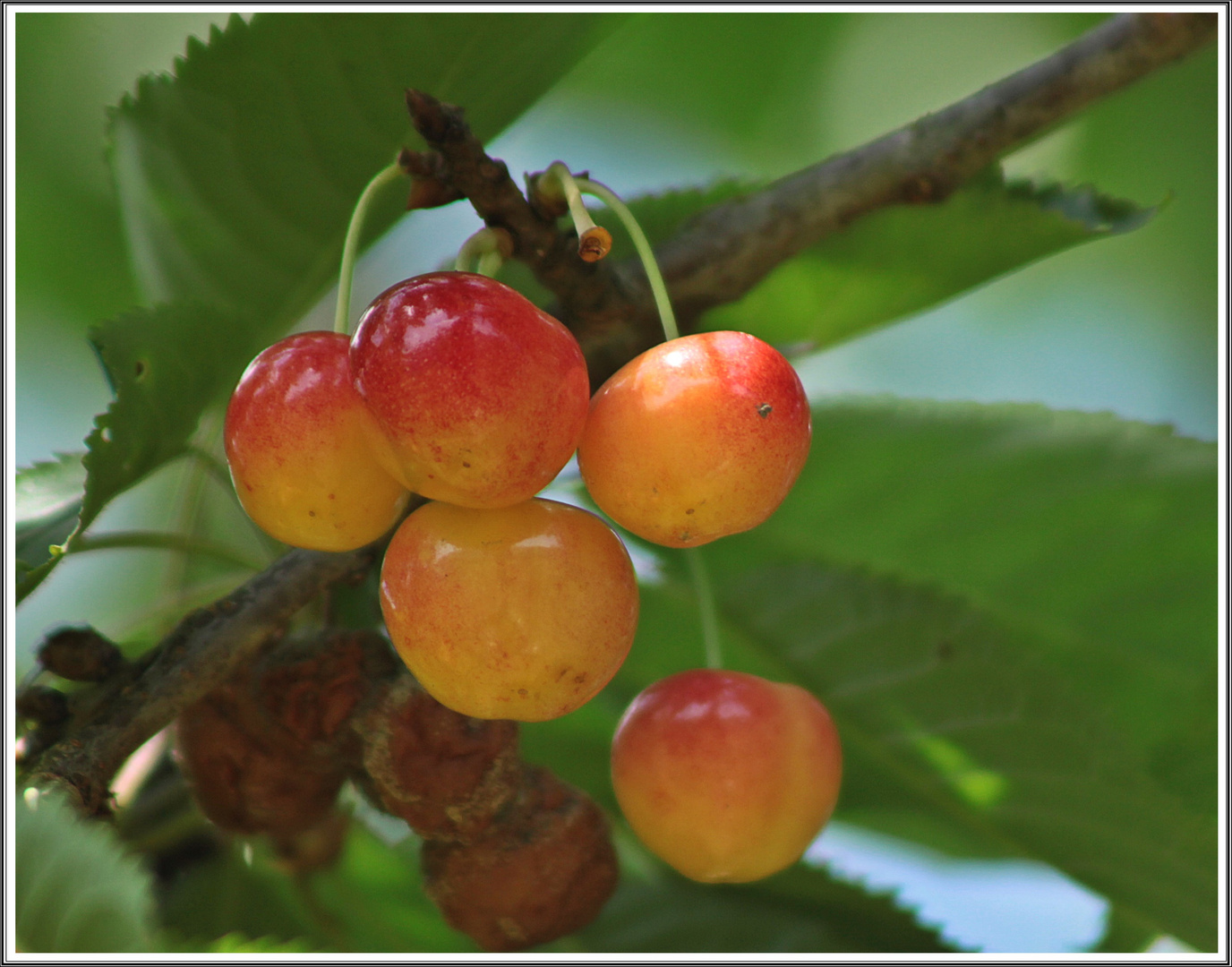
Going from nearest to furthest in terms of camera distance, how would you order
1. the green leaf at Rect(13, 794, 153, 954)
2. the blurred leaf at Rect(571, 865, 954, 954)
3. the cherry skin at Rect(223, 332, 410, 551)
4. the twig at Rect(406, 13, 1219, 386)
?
the green leaf at Rect(13, 794, 153, 954)
the cherry skin at Rect(223, 332, 410, 551)
the twig at Rect(406, 13, 1219, 386)
the blurred leaf at Rect(571, 865, 954, 954)

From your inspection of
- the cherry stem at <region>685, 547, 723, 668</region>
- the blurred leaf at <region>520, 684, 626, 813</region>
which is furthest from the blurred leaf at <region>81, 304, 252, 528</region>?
the blurred leaf at <region>520, 684, 626, 813</region>

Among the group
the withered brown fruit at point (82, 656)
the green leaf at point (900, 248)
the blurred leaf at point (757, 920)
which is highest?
the withered brown fruit at point (82, 656)

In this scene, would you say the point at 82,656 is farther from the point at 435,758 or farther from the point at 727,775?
the point at 727,775

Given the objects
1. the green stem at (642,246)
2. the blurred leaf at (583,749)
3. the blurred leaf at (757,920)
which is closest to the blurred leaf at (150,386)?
the green stem at (642,246)

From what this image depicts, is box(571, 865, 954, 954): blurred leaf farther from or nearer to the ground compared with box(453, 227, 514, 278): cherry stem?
nearer to the ground

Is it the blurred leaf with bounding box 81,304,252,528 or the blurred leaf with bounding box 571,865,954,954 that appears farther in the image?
the blurred leaf with bounding box 571,865,954,954

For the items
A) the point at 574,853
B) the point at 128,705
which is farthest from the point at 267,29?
the point at 574,853

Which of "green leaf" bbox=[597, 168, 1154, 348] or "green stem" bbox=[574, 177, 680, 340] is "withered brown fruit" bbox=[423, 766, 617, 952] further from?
"green leaf" bbox=[597, 168, 1154, 348]

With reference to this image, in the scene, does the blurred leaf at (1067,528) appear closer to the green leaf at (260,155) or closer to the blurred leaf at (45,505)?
the green leaf at (260,155)
